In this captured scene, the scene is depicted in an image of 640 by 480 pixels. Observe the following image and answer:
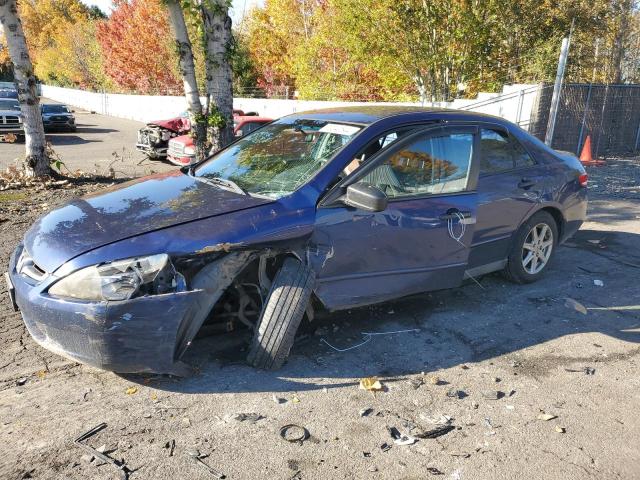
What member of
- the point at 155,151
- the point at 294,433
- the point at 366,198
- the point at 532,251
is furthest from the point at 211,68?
the point at 294,433

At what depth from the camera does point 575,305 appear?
187 inches

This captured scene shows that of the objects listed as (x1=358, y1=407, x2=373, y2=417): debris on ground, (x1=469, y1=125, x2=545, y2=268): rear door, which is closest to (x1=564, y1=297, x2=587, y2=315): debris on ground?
(x1=469, y1=125, x2=545, y2=268): rear door

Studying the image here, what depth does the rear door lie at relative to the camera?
14.8 feet

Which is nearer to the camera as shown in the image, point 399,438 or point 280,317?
point 399,438

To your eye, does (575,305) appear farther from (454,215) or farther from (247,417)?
(247,417)

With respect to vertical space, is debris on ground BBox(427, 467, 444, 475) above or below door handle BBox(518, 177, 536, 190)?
below

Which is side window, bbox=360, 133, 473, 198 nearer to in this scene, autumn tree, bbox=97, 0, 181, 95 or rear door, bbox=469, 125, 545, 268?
rear door, bbox=469, 125, 545, 268

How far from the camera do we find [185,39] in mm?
9523

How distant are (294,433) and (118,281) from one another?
129 centimetres

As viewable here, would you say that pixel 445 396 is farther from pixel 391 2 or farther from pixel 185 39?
pixel 391 2

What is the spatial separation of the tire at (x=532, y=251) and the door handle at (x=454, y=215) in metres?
0.90

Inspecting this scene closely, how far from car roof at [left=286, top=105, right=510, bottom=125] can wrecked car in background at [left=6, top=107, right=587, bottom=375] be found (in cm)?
2

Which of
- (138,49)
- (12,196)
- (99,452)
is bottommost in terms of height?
(12,196)

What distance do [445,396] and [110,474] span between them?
1.96 m
